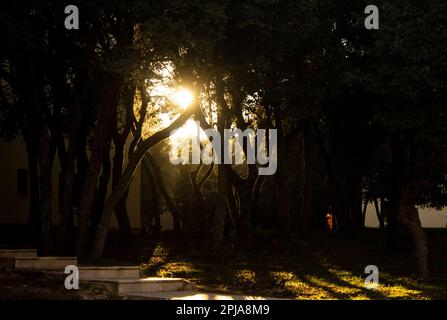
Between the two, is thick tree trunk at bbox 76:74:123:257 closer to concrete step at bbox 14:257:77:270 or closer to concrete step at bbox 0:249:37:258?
concrete step at bbox 0:249:37:258

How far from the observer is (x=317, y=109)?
27.2 metres

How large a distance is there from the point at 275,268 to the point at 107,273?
8.72 m

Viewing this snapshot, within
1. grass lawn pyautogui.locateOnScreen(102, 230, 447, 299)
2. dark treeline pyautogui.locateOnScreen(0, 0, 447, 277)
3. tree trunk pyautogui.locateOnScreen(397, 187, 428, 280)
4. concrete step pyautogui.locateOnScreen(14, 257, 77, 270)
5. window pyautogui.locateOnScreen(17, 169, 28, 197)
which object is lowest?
grass lawn pyautogui.locateOnScreen(102, 230, 447, 299)

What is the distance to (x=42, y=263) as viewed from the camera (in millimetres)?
18203

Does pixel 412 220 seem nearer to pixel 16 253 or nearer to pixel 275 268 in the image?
pixel 275 268

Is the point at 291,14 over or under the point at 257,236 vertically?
over

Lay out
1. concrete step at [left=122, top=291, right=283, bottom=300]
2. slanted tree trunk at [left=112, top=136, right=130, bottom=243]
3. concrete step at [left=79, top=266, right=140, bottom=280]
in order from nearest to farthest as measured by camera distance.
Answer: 1. concrete step at [left=122, top=291, right=283, bottom=300]
2. concrete step at [left=79, top=266, right=140, bottom=280]
3. slanted tree trunk at [left=112, top=136, right=130, bottom=243]

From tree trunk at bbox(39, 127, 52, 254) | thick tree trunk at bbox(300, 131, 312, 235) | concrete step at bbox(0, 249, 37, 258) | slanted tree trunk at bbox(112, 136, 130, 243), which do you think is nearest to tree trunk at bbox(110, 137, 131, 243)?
slanted tree trunk at bbox(112, 136, 130, 243)

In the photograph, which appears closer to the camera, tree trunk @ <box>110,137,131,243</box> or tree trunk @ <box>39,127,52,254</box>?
tree trunk @ <box>39,127,52,254</box>

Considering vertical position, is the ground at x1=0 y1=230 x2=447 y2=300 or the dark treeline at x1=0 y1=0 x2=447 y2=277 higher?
the dark treeline at x1=0 y1=0 x2=447 y2=277

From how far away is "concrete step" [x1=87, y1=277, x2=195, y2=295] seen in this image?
1556 cm
